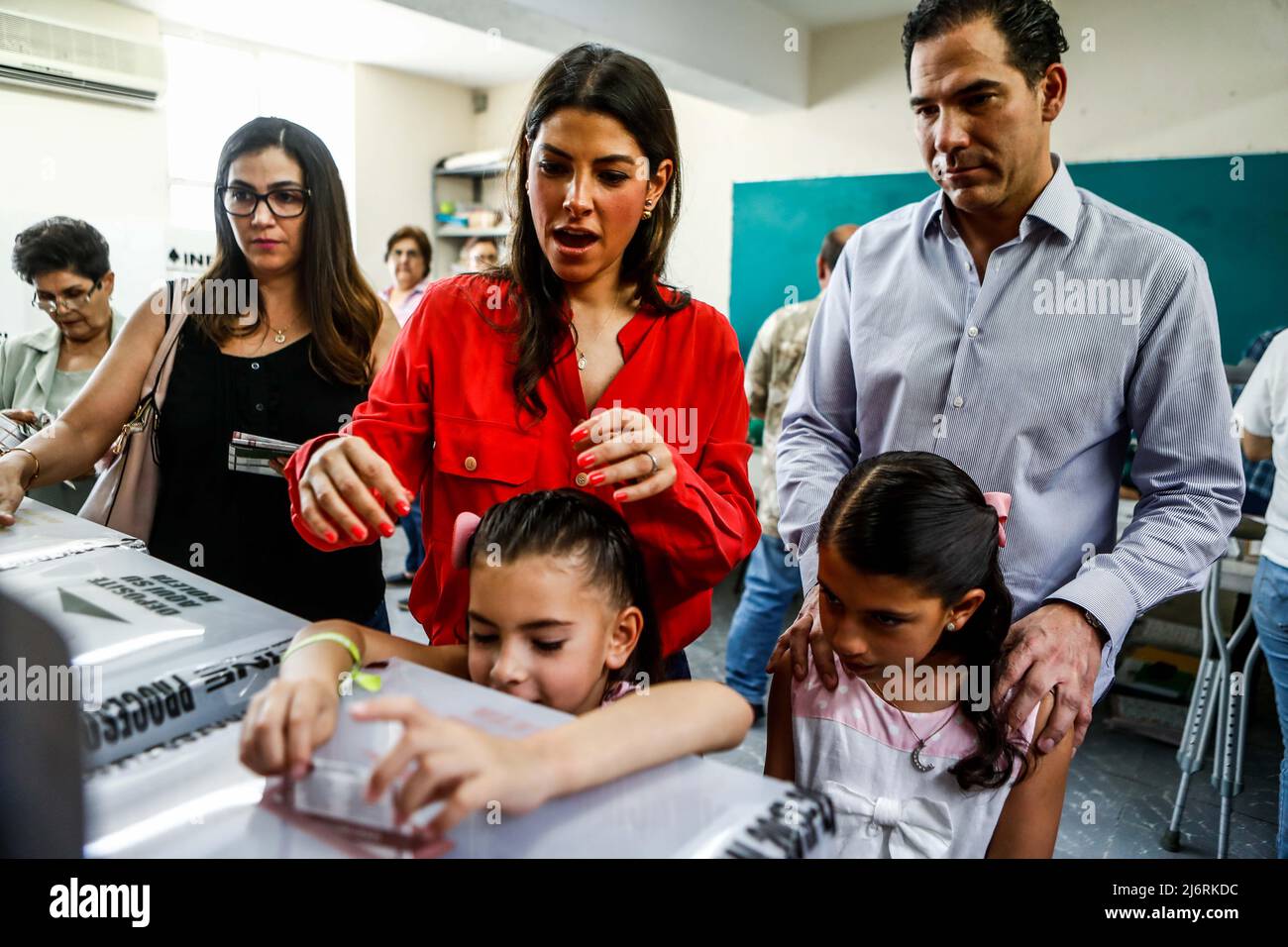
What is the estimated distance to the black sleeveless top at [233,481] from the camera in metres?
1.18

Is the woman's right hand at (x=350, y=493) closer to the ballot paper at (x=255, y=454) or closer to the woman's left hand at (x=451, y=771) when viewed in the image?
the woman's left hand at (x=451, y=771)

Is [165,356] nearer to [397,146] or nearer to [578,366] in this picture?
[578,366]

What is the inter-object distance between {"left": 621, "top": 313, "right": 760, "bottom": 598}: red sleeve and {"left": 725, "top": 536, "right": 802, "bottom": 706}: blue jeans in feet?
6.52

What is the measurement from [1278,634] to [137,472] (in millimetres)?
2134

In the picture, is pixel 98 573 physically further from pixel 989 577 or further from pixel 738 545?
pixel 989 577

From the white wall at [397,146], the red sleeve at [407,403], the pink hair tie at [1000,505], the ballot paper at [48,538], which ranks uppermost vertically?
the white wall at [397,146]

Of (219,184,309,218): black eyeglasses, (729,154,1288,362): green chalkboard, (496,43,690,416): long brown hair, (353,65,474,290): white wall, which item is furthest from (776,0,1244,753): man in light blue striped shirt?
(353,65,474,290): white wall

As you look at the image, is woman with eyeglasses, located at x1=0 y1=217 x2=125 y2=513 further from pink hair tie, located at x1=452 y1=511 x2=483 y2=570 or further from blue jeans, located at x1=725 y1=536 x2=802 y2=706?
blue jeans, located at x1=725 y1=536 x2=802 y2=706

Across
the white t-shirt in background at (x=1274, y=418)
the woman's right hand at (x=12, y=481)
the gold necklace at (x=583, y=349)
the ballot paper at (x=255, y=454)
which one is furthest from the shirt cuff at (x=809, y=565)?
the white t-shirt in background at (x=1274, y=418)

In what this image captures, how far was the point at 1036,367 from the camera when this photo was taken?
1111 mm

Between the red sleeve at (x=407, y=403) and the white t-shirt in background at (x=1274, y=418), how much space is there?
5.94ft

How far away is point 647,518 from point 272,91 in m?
1.15

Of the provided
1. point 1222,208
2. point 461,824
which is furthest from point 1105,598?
point 1222,208
